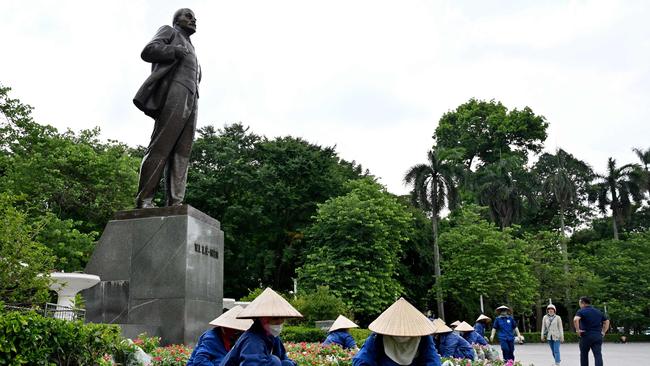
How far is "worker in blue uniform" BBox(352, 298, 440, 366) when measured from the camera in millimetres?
4457

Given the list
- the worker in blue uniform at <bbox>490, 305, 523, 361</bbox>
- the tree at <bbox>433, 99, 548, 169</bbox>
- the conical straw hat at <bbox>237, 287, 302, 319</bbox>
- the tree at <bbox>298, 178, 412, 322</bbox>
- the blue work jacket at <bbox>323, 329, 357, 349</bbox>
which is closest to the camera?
the conical straw hat at <bbox>237, 287, 302, 319</bbox>

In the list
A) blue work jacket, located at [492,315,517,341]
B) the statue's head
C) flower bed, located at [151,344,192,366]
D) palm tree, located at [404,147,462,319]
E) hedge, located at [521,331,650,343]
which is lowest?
hedge, located at [521,331,650,343]

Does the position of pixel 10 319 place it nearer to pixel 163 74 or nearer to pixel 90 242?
pixel 163 74

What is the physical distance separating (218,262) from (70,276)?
2.23 metres

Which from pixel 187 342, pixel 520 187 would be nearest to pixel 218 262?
pixel 187 342

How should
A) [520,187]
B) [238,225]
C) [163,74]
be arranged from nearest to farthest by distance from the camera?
1. [163,74]
2. [238,225]
3. [520,187]

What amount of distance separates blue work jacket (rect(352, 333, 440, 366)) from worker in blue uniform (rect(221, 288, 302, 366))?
0.60 meters

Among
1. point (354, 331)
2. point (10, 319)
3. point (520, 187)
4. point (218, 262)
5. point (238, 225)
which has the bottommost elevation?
point (354, 331)

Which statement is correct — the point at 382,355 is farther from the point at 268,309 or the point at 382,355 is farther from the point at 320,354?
the point at 320,354

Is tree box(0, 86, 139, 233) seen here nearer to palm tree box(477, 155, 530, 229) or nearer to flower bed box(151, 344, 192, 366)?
flower bed box(151, 344, 192, 366)

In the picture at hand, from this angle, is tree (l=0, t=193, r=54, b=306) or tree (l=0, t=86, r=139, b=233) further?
tree (l=0, t=86, r=139, b=233)

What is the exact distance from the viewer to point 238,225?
3203 cm

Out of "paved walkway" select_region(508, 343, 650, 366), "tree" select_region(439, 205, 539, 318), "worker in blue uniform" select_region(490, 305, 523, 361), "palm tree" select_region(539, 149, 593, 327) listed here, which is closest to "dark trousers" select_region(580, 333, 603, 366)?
"worker in blue uniform" select_region(490, 305, 523, 361)

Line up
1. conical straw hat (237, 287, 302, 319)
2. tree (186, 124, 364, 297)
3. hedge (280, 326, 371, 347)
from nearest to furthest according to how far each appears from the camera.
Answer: conical straw hat (237, 287, 302, 319), hedge (280, 326, 371, 347), tree (186, 124, 364, 297)
